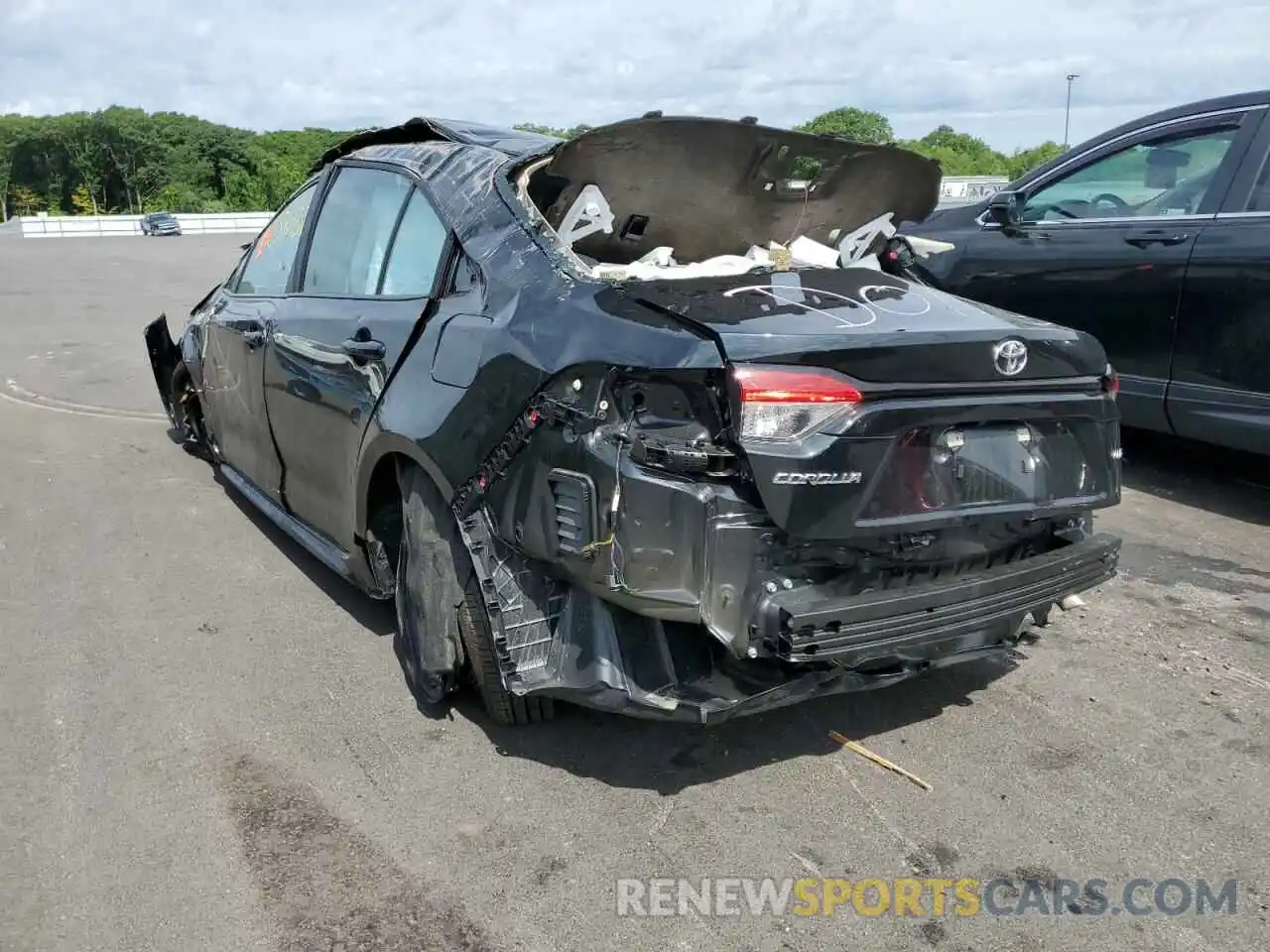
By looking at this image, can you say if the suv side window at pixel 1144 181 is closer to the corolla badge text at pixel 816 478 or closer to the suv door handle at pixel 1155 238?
the suv door handle at pixel 1155 238

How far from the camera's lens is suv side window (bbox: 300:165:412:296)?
153 inches

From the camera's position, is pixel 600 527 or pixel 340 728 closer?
pixel 600 527

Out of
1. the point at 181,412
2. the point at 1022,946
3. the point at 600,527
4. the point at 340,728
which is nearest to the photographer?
the point at 1022,946

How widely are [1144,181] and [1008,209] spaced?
27.8 inches

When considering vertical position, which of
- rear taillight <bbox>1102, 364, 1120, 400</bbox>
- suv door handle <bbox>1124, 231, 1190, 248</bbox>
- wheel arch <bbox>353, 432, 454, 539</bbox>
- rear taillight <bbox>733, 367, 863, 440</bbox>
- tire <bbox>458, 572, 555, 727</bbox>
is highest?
suv door handle <bbox>1124, 231, 1190, 248</bbox>

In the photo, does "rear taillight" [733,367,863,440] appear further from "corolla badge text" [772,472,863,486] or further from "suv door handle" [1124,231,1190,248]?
"suv door handle" [1124,231,1190,248]

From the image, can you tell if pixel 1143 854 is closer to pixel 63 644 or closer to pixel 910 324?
pixel 910 324

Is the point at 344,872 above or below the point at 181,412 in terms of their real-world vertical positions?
below

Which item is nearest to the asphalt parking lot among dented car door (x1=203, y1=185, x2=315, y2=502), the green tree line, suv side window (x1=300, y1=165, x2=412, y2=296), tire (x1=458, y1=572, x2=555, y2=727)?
tire (x1=458, y1=572, x2=555, y2=727)

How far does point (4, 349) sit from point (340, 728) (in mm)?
9438

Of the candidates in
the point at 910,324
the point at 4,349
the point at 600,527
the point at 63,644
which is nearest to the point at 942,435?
the point at 910,324

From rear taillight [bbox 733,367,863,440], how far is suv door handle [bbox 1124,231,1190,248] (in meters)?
3.69

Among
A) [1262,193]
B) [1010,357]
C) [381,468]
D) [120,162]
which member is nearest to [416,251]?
[381,468]

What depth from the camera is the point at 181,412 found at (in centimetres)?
648
